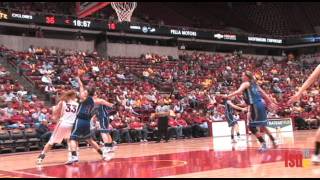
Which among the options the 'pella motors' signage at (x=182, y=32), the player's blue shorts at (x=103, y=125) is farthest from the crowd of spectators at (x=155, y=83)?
the player's blue shorts at (x=103, y=125)

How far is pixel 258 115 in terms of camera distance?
1245 centimetres

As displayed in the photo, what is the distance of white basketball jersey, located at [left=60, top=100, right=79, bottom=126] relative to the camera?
1177 centimetres

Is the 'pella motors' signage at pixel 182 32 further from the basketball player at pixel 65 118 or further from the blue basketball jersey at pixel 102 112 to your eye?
the basketball player at pixel 65 118

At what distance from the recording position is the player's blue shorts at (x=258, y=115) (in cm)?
1241

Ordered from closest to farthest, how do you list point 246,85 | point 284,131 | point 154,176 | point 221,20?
point 154,176, point 246,85, point 284,131, point 221,20

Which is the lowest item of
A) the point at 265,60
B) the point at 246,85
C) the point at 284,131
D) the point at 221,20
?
the point at 284,131

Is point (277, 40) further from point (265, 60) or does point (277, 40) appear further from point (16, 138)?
point (16, 138)

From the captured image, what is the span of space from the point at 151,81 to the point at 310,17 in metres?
23.4

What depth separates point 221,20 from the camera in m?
44.4

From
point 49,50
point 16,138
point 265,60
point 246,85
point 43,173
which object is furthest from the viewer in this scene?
point 265,60

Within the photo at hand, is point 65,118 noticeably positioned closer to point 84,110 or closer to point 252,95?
point 84,110

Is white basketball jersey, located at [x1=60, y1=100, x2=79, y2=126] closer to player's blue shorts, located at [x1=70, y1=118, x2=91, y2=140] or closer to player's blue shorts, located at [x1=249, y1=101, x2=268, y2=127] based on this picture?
player's blue shorts, located at [x1=70, y1=118, x2=91, y2=140]

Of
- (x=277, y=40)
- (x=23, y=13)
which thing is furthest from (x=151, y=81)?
(x=277, y=40)

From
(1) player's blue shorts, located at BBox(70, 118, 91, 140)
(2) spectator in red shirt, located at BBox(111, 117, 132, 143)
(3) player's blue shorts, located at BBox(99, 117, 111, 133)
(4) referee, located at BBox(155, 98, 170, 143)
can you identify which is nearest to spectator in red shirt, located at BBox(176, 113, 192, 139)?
(4) referee, located at BBox(155, 98, 170, 143)
